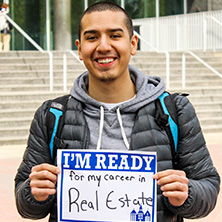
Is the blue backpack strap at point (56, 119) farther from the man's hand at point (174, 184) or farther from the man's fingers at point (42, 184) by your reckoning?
the man's hand at point (174, 184)

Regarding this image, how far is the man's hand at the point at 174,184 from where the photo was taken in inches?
90.8

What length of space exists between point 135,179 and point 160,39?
19732mm

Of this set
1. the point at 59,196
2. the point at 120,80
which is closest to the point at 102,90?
the point at 120,80

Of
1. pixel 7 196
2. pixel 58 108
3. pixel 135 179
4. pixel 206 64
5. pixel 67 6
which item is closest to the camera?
pixel 135 179

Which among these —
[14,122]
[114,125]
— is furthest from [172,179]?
[14,122]

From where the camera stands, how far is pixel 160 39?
861 inches

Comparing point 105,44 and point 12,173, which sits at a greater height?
point 105,44

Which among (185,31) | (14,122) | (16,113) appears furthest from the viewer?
(185,31)

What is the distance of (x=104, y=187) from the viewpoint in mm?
2473

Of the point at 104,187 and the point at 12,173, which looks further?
the point at 12,173

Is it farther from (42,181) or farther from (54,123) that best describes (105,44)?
(42,181)

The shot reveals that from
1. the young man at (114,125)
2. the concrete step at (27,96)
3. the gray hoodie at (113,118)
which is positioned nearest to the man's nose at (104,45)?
the young man at (114,125)

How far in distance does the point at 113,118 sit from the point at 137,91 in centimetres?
19

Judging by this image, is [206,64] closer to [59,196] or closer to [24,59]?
[24,59]
